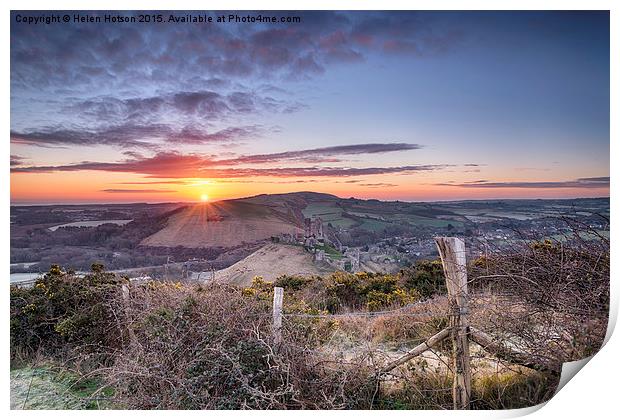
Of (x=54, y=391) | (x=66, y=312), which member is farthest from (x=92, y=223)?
(x=54, y=391)

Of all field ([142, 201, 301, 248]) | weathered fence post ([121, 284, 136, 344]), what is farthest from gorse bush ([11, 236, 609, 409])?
field ([142, 201, 301, 248])

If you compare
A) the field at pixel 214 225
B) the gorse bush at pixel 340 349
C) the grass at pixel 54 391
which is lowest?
the grass at pixel 54 391

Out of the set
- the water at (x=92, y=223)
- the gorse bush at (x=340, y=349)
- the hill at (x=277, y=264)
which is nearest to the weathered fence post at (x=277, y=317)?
the gorse bush at (x=340, y=349)

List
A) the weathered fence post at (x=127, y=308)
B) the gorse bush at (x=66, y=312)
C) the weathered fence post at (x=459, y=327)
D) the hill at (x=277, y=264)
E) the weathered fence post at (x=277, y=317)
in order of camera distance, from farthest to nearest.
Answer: the hill at (x=277, y=264) → the gorse bush at (x=66, y=312) → the weathered fence post at (x=127, y=308) → the weathered fence post at (x=277, y=317) → the weathered fence post at (x=459, y=327)

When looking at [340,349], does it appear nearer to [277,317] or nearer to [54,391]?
[277,317]

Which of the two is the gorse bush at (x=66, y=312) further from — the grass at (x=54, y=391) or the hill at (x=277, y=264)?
the hill at (x=277, y=264)

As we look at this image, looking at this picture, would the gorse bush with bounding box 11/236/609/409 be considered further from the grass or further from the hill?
the hill

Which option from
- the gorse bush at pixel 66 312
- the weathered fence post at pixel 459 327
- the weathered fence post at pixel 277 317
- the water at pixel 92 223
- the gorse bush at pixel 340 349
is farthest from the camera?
the water at pixel 92 223
